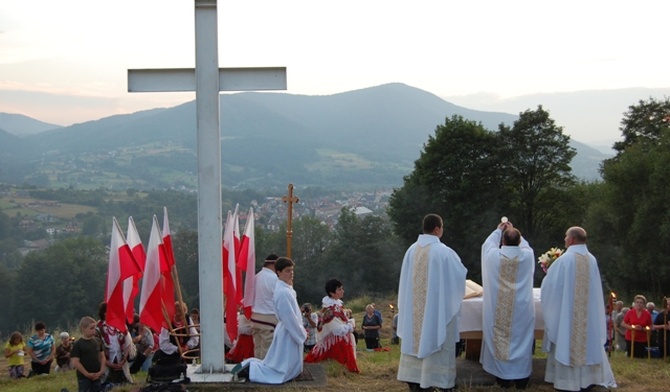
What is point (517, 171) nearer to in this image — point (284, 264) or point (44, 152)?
point (284, 264)

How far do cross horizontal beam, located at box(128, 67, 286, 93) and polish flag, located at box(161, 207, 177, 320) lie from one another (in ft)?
5.01

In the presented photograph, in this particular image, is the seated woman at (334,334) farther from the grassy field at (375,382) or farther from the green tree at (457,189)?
the green tree at (457,189)

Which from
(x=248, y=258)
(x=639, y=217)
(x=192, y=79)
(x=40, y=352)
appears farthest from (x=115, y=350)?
(x=639, y=217)

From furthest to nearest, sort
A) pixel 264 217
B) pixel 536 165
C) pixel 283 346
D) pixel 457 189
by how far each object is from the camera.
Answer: pixel 264 217 → pixel 536 165 → pixel 457 189 → pixel 283 346

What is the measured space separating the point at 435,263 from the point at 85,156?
467 feet

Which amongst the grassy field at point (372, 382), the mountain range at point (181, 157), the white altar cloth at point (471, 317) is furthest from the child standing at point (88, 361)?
the mountain range at point (181, 157)

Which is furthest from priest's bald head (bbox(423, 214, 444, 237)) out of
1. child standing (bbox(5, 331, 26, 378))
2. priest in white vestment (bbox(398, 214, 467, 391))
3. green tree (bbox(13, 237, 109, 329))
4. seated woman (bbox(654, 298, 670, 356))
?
green tree (bbox(13, 237, 109, 329))

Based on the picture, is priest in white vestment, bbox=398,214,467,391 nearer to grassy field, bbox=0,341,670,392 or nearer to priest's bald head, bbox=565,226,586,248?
grassy field, bbox=0,341,670,392

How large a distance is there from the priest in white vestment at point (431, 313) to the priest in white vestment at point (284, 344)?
48.8 inches

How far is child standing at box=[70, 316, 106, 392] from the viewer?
9.59 m

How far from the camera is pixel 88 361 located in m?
9.66

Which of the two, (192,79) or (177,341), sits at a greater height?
(192,79)

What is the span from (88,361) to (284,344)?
2264mm

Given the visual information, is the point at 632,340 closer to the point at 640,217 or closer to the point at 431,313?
the point at 431,313
